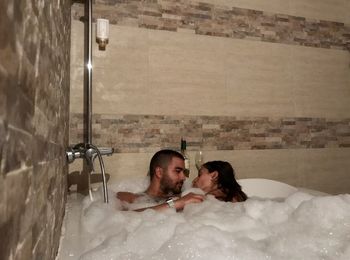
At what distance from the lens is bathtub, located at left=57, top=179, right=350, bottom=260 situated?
3.40 feet

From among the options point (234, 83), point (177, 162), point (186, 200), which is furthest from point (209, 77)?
point (186, 200)

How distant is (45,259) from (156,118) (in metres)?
1.41

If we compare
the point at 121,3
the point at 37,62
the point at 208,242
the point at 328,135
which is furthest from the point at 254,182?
the point at 37,62

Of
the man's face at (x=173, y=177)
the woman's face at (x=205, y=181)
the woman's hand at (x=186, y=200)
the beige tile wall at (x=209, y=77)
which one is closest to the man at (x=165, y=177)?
the man's face at (x=173, y=177)

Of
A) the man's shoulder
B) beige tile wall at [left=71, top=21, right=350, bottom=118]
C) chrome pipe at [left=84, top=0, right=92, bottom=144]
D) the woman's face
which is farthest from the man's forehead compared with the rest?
chrome pipe at [left=84, top=0, right=92, bottom=144]

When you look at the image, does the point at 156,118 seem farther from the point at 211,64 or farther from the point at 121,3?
the point at 121,3

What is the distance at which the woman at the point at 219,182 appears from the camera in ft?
6.05

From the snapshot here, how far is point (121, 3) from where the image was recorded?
2.00 meters

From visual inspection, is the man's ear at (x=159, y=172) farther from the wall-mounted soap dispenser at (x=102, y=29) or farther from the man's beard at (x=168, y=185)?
the wall-mounted soap dispenser at (x=102, y=29)

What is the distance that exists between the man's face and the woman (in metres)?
0.14

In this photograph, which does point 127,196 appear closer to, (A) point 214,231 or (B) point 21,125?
(A) point 214,231

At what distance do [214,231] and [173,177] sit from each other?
684 mm

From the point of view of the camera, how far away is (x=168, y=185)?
5.98ft

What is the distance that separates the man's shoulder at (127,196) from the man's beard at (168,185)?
0.16m
